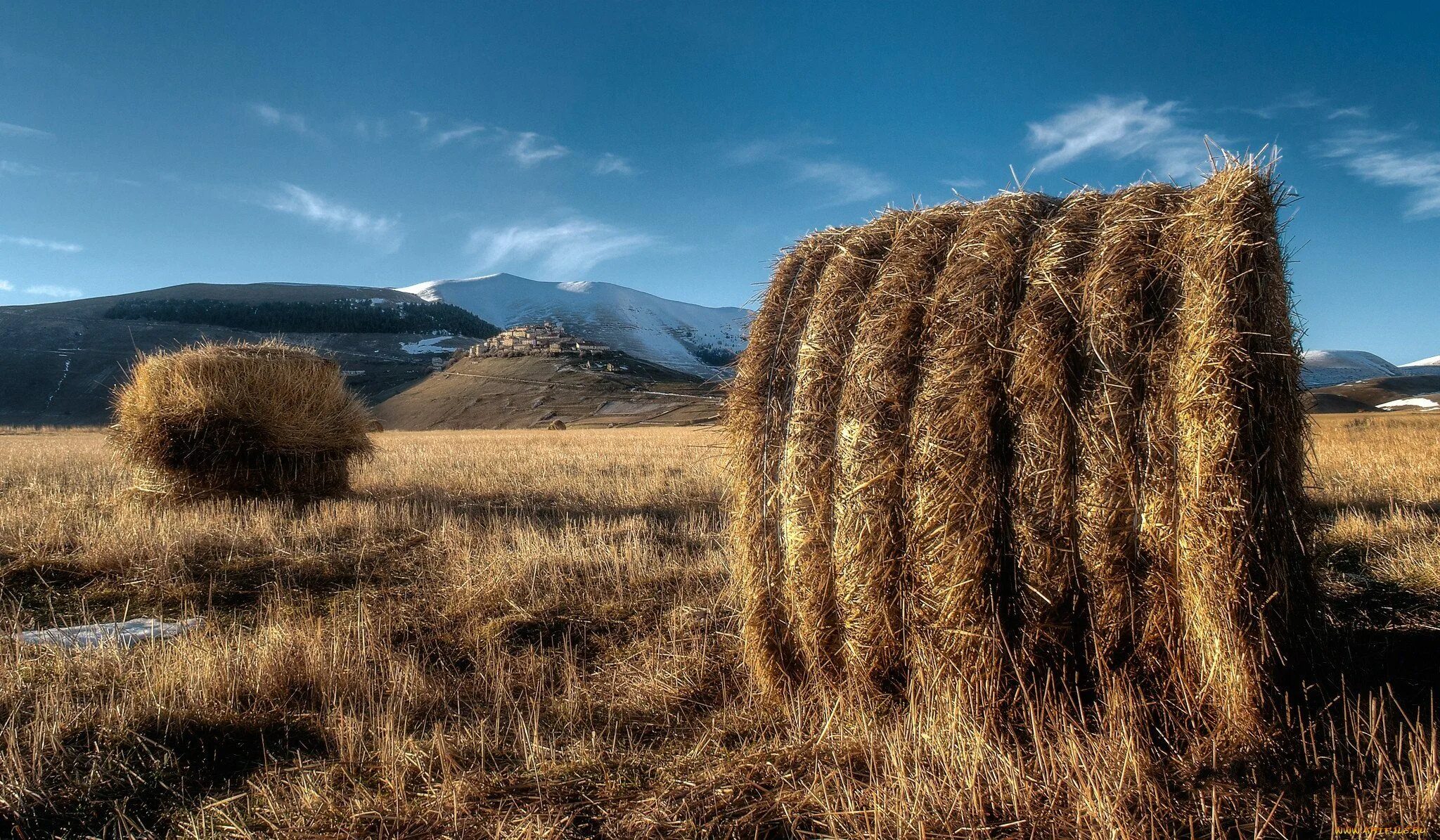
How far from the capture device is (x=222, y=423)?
9289 millimetres

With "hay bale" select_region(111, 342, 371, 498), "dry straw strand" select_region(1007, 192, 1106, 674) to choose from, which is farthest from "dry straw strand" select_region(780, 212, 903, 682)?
"hay bale" select_region(111, 342, 371, 498)

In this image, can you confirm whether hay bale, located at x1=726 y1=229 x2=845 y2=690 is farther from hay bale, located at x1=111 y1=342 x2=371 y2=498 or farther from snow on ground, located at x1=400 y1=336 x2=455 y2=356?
snow on ground, located at x1=400 y1=336 x2=455 y2=356

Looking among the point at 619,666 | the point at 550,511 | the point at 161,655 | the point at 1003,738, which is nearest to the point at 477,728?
the point at 619,666

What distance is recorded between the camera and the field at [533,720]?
2746 millimetres

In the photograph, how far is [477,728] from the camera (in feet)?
11.4

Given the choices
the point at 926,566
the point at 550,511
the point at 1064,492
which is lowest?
the point at 550,511

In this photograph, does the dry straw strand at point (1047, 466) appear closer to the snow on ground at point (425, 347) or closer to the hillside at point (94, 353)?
the hillside at point (94, 353)

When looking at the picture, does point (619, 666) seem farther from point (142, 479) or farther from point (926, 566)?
point (142, 479)

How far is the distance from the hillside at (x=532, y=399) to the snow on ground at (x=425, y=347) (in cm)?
3162

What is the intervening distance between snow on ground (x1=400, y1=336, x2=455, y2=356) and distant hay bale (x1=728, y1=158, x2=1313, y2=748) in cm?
11955

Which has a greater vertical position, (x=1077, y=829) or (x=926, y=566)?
(x=926, y=566)

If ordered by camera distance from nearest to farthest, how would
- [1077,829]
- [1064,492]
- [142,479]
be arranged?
[1077,829], [1064,492], [142,479]

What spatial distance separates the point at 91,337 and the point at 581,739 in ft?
442

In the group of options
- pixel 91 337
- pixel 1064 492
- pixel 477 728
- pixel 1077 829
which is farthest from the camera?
pixel 91 337
